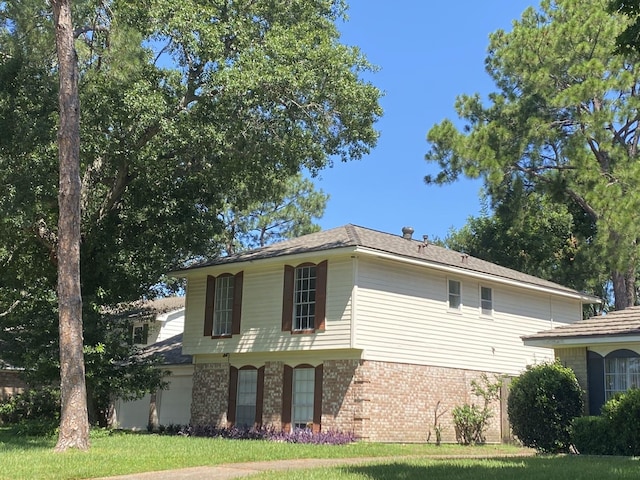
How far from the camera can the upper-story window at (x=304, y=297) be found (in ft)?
71.7

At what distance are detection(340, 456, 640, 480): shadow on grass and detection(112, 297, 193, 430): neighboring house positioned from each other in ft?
45.9

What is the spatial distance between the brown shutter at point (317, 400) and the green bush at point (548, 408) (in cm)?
577

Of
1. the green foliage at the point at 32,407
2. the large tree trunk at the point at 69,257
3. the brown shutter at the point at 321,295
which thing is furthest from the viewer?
the green foliage at the point at 32,407

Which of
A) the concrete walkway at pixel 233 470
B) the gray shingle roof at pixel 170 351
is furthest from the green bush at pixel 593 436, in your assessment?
the gray shingle roof at pixel 170 351

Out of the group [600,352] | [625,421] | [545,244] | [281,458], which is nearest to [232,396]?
[281,458]

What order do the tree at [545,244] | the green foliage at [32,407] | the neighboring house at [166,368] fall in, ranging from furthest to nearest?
the tree at [545,244], the neighboring house at [166,368], the green foliage at [32,407]

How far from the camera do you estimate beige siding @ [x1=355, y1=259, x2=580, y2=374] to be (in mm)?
21469

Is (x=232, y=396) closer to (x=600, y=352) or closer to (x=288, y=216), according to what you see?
(x=600, y=352)

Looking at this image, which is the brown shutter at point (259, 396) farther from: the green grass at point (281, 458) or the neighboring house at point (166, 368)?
the neighboring house at point (166, 368)

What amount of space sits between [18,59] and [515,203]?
20.1 metres

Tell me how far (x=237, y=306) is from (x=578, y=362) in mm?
10875

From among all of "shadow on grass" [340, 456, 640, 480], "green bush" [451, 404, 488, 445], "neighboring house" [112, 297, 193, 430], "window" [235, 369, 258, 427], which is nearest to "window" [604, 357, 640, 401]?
"shadow on grass" [340, 456, 640, 480]

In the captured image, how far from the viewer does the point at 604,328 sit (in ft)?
59.8

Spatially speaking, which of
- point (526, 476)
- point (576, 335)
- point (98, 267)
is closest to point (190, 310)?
point (98, 267)
